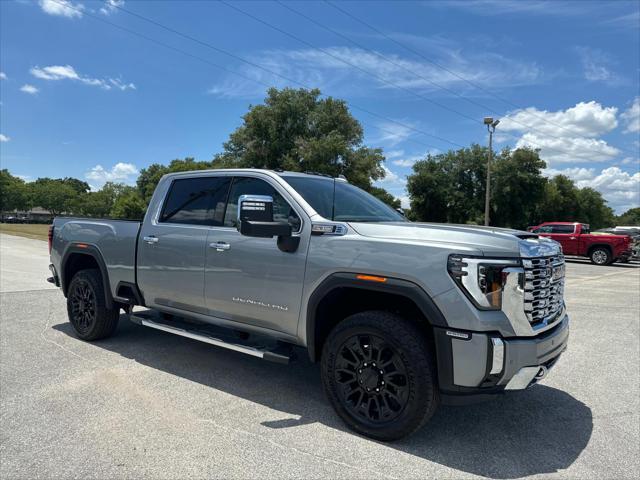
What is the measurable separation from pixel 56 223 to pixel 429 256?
17.3ft

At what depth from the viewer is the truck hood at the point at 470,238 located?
121 inches

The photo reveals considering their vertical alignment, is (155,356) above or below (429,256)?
below

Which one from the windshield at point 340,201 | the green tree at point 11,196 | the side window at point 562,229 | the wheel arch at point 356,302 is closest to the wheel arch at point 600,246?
the side window at point 562,229

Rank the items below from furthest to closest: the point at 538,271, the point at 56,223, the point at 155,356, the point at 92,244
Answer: the point at 56,223
the point at 92,244
the point at 155,356
the point at 538,271

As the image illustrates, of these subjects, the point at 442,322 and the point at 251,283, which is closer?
the point at 442,322

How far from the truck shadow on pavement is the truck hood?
138 cm

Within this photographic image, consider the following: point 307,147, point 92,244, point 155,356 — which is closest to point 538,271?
point 155,356

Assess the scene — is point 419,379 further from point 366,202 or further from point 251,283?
point 366,202

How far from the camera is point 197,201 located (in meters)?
4.83

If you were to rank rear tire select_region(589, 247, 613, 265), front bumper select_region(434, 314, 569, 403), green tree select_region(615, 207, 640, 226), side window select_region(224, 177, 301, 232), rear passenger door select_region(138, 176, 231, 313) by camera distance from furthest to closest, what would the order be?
1. green tree select_region(615, 207, 640, 226)
2. rear tire select_region(589, 247, 613, 265)
3. rear passenger door select_region(138, 176, 231, 313)
4. side window select_region(224, 177, 301, 232)
5. front bumper select_region(434, 314, 569, 403)

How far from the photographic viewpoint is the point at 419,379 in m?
3.13

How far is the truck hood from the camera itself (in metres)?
3.07

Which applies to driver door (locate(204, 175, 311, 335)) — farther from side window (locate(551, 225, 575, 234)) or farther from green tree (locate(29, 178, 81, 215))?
green tree (locate(29, 178, 81, 215))

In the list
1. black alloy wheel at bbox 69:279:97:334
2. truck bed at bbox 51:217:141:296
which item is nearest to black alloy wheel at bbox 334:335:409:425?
truck bed at bbox 51:217:141:296
